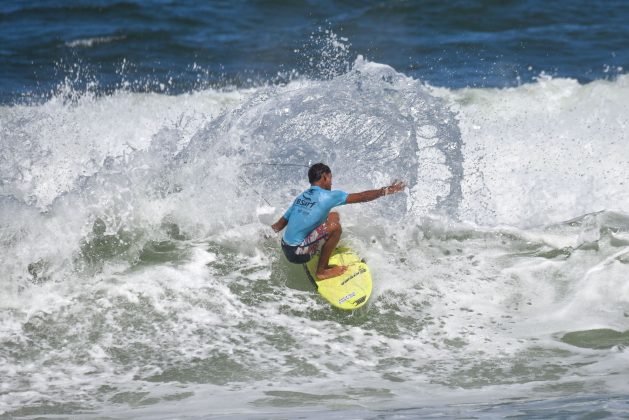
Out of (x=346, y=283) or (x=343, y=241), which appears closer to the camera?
(x=346, y=283)

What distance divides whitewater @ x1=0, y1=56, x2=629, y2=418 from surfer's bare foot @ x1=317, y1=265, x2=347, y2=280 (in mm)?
193

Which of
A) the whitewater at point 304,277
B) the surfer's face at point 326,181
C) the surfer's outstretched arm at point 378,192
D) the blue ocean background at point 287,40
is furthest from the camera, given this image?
the blue ocean background at point 287,40

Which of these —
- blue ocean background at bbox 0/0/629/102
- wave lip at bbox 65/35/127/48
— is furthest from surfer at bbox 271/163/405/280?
wave lip at bbox 65/35/127/48

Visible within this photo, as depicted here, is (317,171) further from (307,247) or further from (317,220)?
(307,247)

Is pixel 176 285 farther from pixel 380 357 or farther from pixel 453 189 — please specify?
pixel 453 189

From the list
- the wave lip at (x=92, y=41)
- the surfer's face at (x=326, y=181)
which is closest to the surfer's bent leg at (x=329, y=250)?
the surfer's face at (x=326, y=181)

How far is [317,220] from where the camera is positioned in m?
6.75

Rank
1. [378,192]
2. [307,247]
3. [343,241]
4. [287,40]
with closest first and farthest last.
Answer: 1. [378,192]
2. [307,247]
3. [343,241]
4. [287,40]

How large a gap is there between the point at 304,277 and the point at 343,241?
55 cm

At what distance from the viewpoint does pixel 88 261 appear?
744 cm

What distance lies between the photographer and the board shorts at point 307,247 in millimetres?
6879

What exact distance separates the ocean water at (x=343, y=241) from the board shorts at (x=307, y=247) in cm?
32

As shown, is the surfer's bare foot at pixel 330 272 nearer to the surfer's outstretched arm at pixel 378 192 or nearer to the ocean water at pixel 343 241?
the ocean water at pixel 343 241

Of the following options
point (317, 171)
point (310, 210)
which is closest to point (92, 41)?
point (317, 171)
